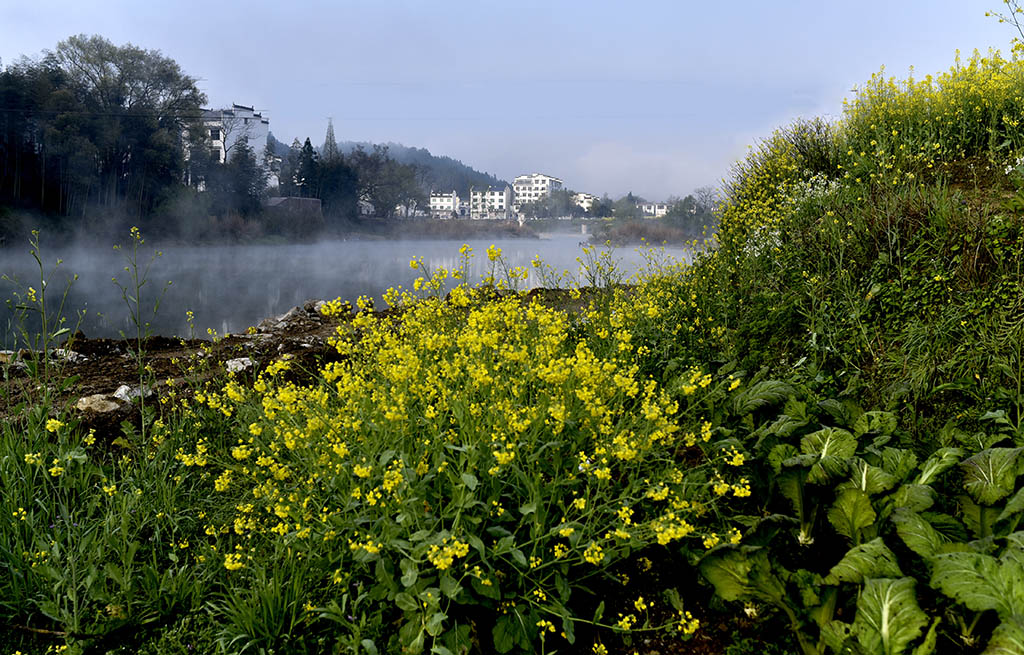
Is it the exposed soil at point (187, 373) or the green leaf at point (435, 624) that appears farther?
the exposed soil at point (187, 373)

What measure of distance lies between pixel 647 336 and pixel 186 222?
36.8 metres

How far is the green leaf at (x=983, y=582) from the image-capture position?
1.70 m

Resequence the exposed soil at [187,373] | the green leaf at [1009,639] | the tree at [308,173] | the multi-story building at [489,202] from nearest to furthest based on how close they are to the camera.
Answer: the green leaf at [1009,639] → the exposed soil at [187,373] → the tree at [308,173] → the multi-story building at [489,202]

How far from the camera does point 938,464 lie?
2451 mm

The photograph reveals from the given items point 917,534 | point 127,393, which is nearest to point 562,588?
point 917,534

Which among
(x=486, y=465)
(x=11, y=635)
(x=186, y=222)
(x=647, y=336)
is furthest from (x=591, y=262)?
(x=186, y=222)

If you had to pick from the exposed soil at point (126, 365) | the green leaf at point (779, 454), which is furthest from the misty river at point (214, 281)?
the green leaf at point (779, 454)

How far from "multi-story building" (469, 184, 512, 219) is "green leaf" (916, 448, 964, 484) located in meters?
82.9

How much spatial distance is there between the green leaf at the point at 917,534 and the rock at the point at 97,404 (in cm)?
475

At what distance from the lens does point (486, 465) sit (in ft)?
7.54

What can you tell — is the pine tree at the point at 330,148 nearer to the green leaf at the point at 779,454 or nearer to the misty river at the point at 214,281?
the misty river at the point at 214,281

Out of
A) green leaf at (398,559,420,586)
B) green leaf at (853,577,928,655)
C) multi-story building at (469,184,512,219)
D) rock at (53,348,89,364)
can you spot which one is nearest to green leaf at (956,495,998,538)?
green leaf at (853,577,928,655)

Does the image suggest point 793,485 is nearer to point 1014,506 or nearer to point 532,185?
point 1014,506

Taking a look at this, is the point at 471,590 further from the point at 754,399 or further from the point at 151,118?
the point at 151,118
